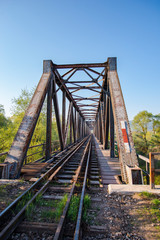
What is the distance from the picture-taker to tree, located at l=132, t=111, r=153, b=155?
2551 centimetres

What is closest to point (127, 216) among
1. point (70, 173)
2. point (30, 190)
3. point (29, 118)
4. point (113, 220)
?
point (113, 220)

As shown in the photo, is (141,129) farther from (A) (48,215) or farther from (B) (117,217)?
(A) (48,215)

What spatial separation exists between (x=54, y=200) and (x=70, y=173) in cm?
209

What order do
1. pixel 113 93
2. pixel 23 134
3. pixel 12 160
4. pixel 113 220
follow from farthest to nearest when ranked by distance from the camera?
pixel 113 93, pixel 23 134, pixel 12 160, pixel 113 220

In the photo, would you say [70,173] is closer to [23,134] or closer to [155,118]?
[23,134]

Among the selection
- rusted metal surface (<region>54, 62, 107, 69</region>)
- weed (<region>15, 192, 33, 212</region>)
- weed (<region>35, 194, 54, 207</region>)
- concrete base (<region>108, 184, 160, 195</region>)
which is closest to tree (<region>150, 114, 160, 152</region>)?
rusted metal surface (<region>54, 62, 107, 69</region>)

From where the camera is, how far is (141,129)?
27.0 m

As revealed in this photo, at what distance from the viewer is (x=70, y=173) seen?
4984 mm

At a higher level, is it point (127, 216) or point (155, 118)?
point (155, 118)

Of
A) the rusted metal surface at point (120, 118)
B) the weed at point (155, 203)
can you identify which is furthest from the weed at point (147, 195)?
the rusted metal surface at point (120, 118)

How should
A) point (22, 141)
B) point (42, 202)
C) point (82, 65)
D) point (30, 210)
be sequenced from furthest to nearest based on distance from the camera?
point (82, 65) → point (22, 141) → point (42, 202) → point (30, 210)

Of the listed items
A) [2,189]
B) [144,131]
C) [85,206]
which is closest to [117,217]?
[85,206]

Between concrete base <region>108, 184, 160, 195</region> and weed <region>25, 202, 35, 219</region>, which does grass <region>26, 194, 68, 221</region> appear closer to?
weed <region>25, 202, 35, 219</region>

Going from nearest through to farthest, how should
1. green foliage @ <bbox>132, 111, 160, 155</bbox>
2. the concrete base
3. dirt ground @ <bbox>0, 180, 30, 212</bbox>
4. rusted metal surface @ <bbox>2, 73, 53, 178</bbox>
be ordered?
dirt ground @ <bbox>0, 180, 30, 212</bbox>
the concrete base
rusted metal surface @ <bbox>2, 73, 53, 178</bbox>
green foliage @ <bbox>132, 111, 160, 155</bbox>
